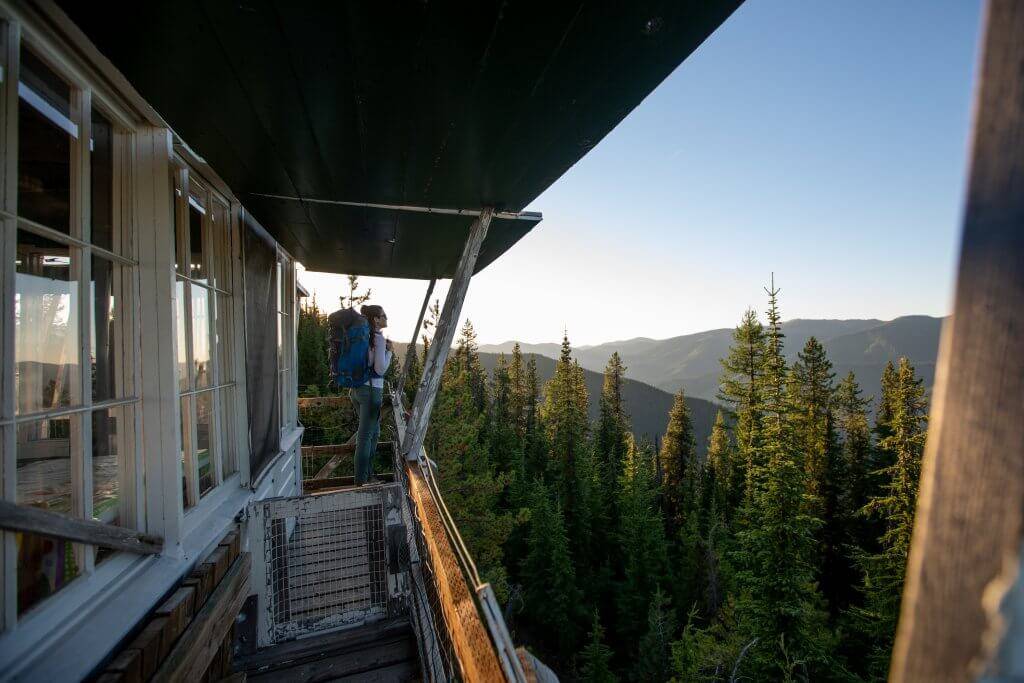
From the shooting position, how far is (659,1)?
1.49 m

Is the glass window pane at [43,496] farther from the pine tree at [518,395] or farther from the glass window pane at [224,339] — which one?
the pine tree at [518,395]

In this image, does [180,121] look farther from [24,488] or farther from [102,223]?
[24,488]

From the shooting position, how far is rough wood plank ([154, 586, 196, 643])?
1.97 meters

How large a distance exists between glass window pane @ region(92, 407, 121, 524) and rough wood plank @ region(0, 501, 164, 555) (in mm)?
295

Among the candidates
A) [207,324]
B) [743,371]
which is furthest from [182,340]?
[743,371]

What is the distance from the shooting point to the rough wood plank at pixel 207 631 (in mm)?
1895

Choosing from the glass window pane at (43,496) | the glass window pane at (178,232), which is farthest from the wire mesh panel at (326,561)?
the glass window pane at (178,232)

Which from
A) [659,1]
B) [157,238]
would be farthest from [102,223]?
[659,1]

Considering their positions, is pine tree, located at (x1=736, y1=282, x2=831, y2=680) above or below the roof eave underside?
below

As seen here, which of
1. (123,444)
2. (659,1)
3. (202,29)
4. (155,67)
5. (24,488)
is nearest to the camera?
(659,1)

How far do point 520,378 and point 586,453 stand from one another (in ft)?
70.5

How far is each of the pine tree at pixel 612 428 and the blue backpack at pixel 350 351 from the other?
1408 inches

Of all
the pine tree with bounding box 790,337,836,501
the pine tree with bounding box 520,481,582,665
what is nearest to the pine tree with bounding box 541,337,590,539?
the pine tree with bounding box 520,481,582,665

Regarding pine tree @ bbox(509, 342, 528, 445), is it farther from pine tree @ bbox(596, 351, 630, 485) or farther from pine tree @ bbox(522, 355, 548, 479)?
pine tree @ bbox(596, 351, 630, 485)
